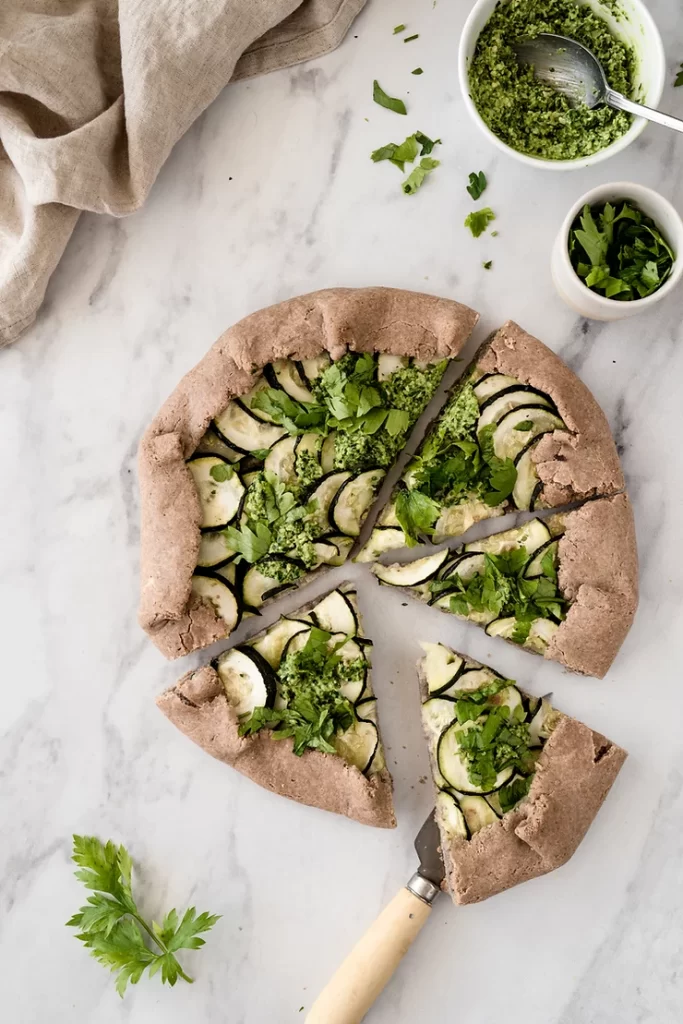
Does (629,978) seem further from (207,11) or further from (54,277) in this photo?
(207,11)

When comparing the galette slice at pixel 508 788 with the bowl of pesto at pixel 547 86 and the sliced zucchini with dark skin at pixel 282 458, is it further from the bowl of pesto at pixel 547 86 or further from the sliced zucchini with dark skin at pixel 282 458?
A: the bowl of pesto at pixel 547 86

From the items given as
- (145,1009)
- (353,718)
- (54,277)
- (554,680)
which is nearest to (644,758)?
(554,680)

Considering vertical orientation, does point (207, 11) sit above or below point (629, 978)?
above

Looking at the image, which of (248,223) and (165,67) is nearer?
(165,67)

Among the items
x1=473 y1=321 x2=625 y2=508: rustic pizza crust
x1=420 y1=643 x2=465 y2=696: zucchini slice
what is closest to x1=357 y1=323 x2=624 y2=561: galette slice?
x1=473 y1=321 x2=625 y2=508: rustic pizza crust

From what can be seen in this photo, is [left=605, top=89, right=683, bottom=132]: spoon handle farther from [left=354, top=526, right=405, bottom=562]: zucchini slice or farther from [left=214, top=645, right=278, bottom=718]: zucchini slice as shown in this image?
[left=214, top=645, right=278, bottom=718]: zucchini slice

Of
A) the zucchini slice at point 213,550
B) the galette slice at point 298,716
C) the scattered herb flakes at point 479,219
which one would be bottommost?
the galette slice at point 298,716

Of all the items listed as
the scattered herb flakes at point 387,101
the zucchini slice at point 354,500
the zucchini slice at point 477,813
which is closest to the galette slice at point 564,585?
the zucchini slice at point 354,500

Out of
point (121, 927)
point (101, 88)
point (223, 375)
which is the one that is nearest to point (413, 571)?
point (223, 375)
